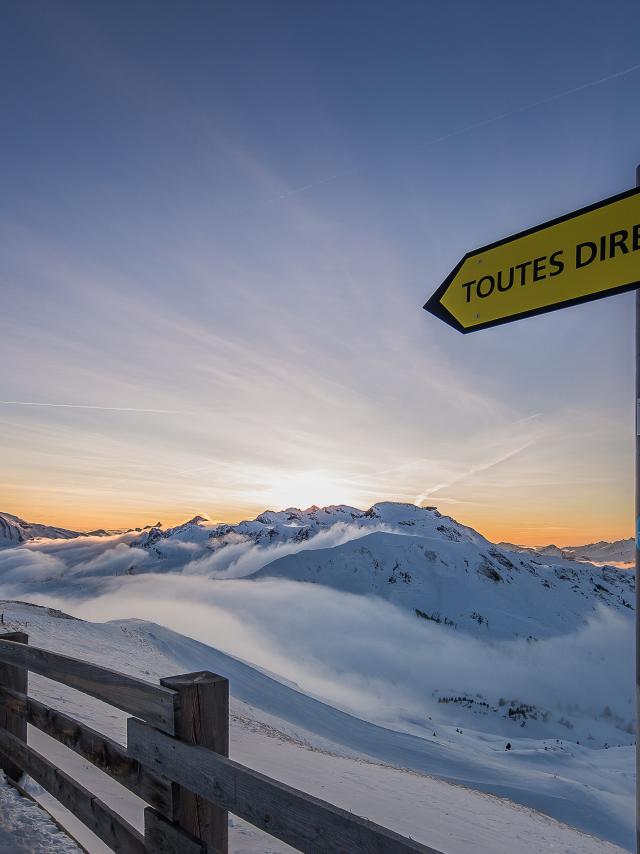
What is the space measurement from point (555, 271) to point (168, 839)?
3.61 metres

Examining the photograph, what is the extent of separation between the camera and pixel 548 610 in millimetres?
189625

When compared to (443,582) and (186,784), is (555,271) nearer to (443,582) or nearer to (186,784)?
(186,784)

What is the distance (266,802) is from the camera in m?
2.44

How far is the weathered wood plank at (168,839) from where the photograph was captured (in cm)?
283

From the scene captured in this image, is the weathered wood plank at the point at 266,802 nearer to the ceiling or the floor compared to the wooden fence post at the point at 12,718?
nearer to the ceiling

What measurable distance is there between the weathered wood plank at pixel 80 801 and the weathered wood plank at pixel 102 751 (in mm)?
248

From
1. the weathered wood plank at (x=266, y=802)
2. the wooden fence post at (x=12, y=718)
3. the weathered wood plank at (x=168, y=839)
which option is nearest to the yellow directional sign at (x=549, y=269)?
Result: the weathered wood plank at (x=266, y=802)

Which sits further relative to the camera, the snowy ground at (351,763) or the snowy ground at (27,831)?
the snowy ground at (351,763)

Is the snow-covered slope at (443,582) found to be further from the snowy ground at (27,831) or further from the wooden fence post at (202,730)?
the wooden fence post at (202,730)

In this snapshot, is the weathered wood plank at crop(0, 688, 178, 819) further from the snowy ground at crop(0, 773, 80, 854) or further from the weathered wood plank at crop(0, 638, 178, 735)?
the snowy ground at crop(0, 773, 80, 854)

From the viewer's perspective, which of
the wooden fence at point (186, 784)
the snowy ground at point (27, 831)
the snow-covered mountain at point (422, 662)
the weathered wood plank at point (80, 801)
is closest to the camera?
the wooden fence at point (186, 784)

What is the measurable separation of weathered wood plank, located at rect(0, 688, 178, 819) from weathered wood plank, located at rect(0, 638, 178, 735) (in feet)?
0.99

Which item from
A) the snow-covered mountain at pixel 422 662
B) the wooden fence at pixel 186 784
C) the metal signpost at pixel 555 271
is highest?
the metal signpost at pixel 555 271

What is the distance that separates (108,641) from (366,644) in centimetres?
11367
